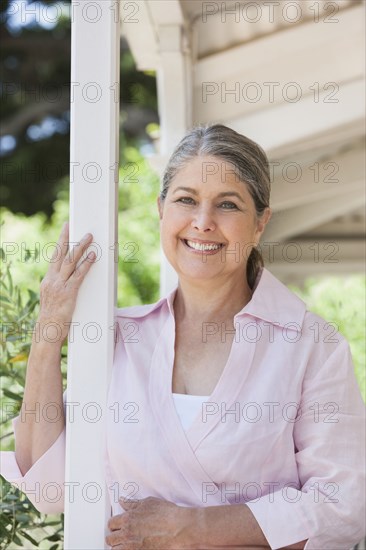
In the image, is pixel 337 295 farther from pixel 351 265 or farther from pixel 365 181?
pixel 351 265

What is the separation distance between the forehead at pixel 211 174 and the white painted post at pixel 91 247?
0.75 feet

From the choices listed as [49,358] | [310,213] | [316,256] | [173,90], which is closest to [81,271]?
[49,358]

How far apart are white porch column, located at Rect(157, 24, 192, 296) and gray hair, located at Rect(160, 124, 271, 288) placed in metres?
1.64

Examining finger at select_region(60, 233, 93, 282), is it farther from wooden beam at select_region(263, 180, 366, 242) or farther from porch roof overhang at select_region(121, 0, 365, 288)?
wooden beam at select_region(263, 180, 366, 242)

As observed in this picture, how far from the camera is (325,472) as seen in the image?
2457mm

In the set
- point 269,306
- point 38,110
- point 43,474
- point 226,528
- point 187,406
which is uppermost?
point 38,110

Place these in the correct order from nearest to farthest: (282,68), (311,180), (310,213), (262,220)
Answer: (262,220) < (282,68) < (311,180) < (310,213)

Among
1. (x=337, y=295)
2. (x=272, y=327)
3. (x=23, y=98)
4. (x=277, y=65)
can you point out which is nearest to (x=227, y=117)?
(x=277, y=65)

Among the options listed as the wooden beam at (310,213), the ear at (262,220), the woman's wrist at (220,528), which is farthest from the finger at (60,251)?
the wooden beam at (310,213)

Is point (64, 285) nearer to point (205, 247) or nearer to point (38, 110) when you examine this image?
point (205, 247)

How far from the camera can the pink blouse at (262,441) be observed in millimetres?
2438

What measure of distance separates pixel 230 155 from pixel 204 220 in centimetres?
19

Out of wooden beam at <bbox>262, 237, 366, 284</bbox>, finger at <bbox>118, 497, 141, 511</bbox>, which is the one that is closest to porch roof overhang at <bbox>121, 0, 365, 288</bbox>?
finger at <bbox>118, 497, 141, 511</bbox>

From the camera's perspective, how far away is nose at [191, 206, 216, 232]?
2.54m
